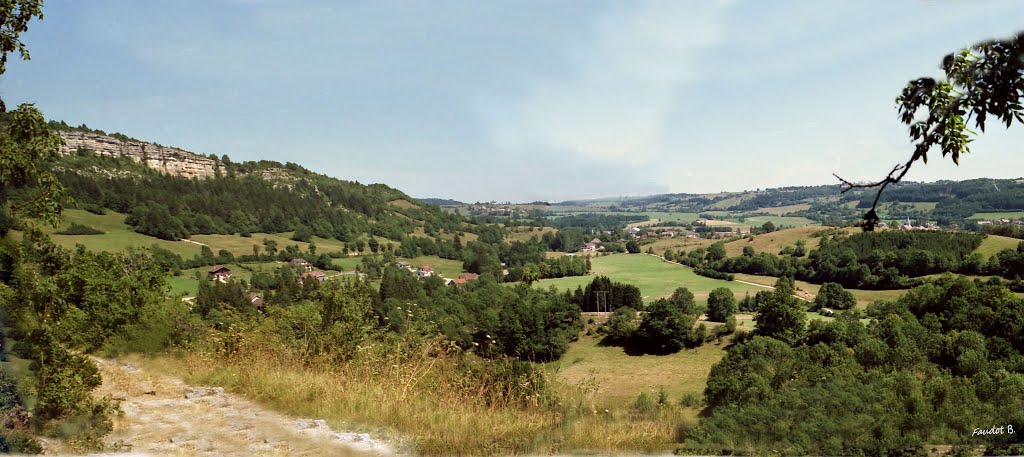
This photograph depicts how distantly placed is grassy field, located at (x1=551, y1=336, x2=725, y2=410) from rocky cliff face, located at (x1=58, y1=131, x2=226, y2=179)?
6863 inches

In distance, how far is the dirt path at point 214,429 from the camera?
4.51m

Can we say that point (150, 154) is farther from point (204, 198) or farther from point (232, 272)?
point (232, 272)

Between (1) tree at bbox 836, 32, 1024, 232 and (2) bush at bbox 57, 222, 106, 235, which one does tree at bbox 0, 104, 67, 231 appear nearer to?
(1) tree at bbox 836, 32, 1024, 232

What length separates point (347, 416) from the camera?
5219mm

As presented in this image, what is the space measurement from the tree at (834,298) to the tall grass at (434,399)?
88.3 metres

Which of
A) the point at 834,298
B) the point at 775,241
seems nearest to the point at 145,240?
the point at 834,298

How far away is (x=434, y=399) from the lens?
18.4 ft

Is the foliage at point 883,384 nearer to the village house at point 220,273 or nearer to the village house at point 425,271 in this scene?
the village house at point 425,271

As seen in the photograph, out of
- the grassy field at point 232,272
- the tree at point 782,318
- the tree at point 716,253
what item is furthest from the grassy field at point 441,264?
the tree at point 782,318

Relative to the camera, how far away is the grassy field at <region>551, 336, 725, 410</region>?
148 feet

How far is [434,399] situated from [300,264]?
111071 mm

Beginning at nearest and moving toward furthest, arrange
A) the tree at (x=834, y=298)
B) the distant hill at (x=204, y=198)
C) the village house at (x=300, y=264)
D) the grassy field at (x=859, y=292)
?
1. the tree at (x=834, y=298)
2. the grassy field at (x=859, y=292)
3. the village house at (x=300, y=264)
4. the distant hill at (x=204, y=198)

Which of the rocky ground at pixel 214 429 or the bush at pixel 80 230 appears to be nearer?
the rocky ground at pixel 214 429
